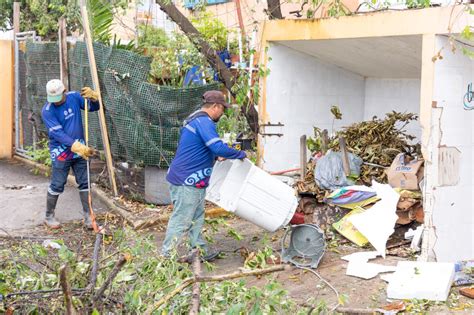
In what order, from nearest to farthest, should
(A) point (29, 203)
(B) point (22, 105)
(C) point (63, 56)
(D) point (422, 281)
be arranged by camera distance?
1. (D) point (422, 281)
2. (A) point (29, 203)
3. (C) point (63, 56)
4. (B) point (22, 105)

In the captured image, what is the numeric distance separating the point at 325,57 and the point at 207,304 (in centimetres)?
571

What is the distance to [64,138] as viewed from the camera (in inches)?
316

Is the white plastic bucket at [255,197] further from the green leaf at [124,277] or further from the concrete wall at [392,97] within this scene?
the concrete wall at [392,97]

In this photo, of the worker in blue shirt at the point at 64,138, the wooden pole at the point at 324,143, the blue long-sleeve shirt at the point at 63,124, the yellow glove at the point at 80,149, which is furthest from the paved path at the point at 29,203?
the wooden pole at the point at 324,143

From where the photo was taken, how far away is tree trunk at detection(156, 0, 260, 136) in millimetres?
9438

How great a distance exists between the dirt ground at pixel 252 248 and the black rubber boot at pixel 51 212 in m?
0.10

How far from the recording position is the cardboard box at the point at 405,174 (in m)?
7.91

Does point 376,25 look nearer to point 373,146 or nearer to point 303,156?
point 373,146

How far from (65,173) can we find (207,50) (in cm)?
261

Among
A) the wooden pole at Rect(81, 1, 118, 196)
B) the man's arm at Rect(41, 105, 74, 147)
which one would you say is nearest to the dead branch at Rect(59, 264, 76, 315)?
the man's arm at Rect(41, 105, 74, 147)

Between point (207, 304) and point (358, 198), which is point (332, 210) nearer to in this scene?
point (358, 198)

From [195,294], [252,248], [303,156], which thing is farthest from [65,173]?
[195,294]

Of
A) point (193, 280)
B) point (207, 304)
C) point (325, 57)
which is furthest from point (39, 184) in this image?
point (193, 280)

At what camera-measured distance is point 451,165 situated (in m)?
7.20
